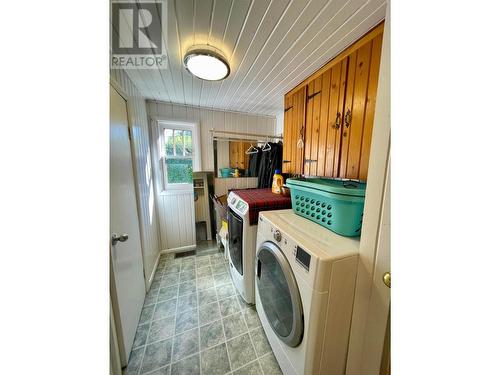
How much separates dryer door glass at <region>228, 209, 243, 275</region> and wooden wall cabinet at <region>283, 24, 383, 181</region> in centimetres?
89

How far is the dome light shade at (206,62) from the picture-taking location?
120 centimetres

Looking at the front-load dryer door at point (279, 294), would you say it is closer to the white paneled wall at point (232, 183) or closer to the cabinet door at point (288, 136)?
the cabinet door at point (288, 136)

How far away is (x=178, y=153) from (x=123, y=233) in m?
1.55

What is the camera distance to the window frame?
2.38 meters

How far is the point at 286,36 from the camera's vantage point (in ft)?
3.51

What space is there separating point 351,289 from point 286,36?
1527 mm

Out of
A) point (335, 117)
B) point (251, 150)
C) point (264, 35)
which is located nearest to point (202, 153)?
point (251, 150)

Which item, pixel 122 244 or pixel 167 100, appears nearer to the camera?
pixel 122 244

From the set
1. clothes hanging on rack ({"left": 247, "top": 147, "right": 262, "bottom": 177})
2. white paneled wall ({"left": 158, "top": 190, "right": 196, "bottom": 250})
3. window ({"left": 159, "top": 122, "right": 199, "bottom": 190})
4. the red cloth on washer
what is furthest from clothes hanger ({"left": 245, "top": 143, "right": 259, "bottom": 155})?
the red cloth on washer

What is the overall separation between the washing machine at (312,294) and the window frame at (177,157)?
75.3 inches

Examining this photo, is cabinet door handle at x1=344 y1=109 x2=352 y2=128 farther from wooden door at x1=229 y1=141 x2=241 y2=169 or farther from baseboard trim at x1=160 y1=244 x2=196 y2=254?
baseboard trim at x1=160 y1=244 x2=196 y2=254

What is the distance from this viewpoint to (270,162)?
2393mm
